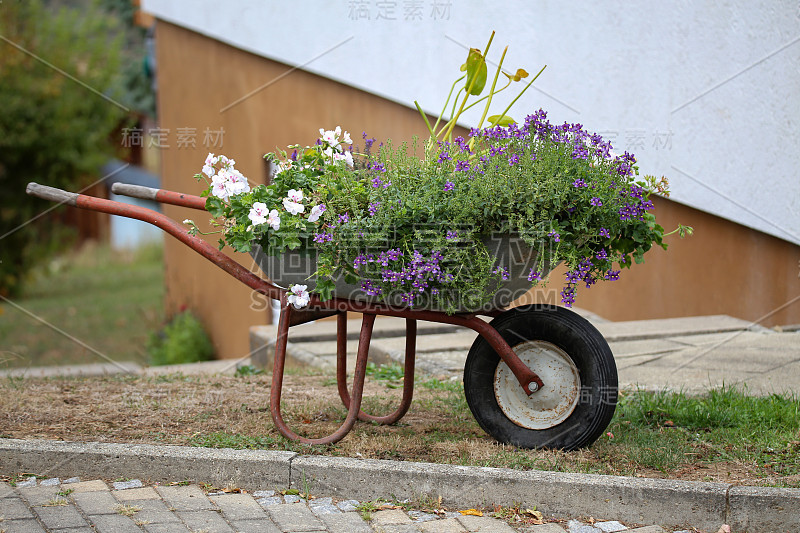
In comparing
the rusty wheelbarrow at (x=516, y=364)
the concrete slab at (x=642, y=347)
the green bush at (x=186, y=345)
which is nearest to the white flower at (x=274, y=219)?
the rusty wheelbarrow at (x=516, y=364)

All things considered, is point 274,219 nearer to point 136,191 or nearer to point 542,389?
point 136,191

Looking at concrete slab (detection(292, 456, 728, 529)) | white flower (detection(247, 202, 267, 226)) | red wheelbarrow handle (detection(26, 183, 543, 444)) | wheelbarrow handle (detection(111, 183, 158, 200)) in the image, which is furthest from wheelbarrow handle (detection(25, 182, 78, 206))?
concrete slab (detection(292, 456, 728, 529))

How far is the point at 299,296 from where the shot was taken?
9.55 ft

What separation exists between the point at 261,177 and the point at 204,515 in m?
5.12

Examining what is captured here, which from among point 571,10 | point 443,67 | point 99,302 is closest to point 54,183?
point 99,302

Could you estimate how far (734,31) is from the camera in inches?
197

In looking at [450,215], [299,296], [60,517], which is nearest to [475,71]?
[450,215]

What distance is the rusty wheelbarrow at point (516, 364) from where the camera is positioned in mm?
2910

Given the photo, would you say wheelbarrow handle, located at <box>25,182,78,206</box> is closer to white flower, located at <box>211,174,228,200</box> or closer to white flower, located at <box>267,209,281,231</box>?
white flower, located at <box>211,174,228,200</box>

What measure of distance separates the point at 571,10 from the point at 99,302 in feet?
33.6

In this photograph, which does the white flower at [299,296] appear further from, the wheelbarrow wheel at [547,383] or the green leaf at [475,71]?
the green leaf at [475,71]

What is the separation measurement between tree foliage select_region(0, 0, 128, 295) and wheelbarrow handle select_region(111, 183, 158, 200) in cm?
910

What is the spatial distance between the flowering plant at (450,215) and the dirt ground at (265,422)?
1.82 feet

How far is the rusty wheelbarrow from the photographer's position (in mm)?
2910
